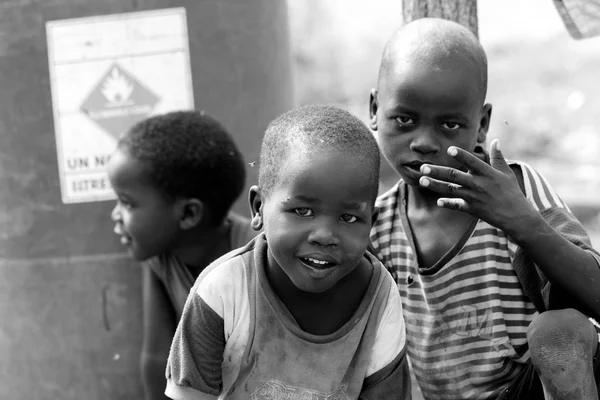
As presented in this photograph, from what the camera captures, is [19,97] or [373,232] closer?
[373,232]

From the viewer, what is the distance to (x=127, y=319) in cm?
322

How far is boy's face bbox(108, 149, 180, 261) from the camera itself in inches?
120

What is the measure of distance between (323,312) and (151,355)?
1.10 m

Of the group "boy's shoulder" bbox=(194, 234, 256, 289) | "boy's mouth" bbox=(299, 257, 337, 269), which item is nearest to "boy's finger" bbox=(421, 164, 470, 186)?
"boy's mouth" bbox=(299, 257, 337, 269)

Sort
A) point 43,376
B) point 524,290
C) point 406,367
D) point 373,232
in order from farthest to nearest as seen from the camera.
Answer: point 43,376
point 373,232
point 524,290
point 406,367

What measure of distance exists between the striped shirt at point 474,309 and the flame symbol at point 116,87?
1199mm

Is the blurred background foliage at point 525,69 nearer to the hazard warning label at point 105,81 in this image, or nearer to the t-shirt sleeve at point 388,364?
the hazard warning label at point 105,81

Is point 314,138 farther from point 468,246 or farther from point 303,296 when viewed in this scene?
point 468,246

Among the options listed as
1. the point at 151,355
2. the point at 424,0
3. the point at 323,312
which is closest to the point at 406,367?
the point at 323,312

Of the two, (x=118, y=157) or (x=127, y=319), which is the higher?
(x=118, y=157)

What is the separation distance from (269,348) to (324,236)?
41cm

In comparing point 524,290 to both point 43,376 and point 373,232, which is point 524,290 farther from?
point 43,376

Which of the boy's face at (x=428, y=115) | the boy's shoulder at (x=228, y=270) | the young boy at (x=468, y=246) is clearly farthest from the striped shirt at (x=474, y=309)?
the boy's shoulder at (x=228, y=270)

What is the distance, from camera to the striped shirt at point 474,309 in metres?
2.57
